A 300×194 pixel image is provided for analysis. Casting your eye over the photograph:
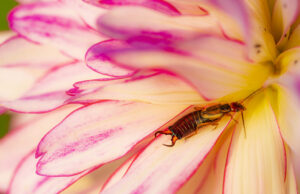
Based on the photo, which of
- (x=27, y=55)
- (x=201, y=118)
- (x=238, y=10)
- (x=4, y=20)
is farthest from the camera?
(x=4, y=20)

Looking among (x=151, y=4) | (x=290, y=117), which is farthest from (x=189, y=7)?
(x=290, y=117)

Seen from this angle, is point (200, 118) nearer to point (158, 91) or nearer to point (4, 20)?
point (158, 91)

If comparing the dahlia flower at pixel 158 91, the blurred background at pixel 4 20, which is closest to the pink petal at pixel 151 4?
the dahlia flower at pixel 158 91

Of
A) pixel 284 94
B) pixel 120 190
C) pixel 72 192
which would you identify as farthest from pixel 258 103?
pixel 72 192

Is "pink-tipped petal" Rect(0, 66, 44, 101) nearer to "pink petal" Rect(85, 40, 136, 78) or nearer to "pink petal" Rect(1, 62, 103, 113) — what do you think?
"pink petal" Rect(1, 62, 103, 113)

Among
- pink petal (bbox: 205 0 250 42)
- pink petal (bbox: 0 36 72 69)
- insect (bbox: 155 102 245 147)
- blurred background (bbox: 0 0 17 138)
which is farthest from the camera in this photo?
blurred background (bbox: 0 0 17 138)

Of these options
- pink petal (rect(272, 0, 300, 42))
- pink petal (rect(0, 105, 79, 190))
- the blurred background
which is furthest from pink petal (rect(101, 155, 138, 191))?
the blurred background

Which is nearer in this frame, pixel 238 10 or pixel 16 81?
pixel 238 10
